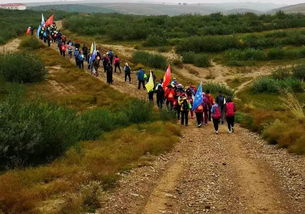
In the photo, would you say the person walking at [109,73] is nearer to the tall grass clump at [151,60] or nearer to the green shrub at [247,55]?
the tall grass clump at [151,60]

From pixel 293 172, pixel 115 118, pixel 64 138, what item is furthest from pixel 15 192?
pixel 115 118

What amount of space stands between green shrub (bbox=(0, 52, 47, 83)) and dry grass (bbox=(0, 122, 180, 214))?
1771 centimetres

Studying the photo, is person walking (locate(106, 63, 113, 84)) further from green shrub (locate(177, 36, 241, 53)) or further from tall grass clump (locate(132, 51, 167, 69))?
green shrub (locate(177, 36, 241, 53))

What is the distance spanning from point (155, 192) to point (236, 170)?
3237 mm

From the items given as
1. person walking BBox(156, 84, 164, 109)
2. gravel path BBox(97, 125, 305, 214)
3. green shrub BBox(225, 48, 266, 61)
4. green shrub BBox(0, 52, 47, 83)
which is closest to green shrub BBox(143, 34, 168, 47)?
green shrub BBox(225, 48, 266, 61)

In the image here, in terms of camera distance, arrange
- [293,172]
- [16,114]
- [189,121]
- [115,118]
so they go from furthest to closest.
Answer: [189,121] < [115,118] < [16,114] < [293,172]

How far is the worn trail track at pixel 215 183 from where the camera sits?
10.6 meters

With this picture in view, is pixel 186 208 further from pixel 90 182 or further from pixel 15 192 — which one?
pixel 15 192

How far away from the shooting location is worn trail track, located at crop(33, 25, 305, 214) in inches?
416

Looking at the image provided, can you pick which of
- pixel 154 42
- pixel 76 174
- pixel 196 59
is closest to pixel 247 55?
pixel 196 59

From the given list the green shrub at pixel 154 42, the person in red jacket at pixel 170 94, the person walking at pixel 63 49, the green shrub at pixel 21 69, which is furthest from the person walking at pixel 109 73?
the green shrub at pixel 154 42

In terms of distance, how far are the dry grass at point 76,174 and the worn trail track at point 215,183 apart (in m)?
0.51

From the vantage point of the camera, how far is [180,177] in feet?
42.8

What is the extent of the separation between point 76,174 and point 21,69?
23462 millimetres
